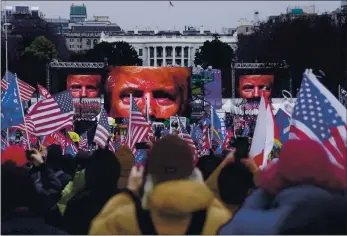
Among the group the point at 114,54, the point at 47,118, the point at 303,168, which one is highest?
the point at 303,168

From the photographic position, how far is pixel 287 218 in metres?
4.45

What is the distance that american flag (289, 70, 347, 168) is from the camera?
572 centimetres

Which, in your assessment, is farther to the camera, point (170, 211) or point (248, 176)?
point (248, 176)

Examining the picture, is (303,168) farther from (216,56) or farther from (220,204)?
(216,56)

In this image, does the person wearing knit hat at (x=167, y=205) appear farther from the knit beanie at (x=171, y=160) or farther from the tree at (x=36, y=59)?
the tree at (x=36, y=59)

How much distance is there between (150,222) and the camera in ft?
15.5

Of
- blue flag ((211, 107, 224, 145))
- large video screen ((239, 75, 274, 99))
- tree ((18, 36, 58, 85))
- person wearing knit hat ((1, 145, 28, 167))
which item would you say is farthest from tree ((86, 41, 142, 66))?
person wearing knit hat ((1, 145, 28, 167))

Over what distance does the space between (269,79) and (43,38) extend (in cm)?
3475

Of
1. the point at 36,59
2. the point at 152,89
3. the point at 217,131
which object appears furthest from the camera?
the point at 36,59

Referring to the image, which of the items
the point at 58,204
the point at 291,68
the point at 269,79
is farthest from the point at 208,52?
the point at 58,204

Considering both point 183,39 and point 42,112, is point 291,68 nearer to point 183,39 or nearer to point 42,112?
point 42,112

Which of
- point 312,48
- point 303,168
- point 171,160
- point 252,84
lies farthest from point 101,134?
point 312,48

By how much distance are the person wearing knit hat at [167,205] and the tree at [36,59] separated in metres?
60.0

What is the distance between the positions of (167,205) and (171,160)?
0.99 feet
